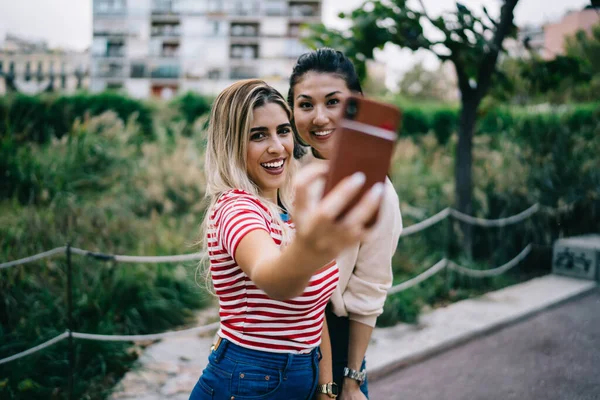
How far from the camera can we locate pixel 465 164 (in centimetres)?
559

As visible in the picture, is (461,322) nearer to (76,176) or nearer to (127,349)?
(127,349)

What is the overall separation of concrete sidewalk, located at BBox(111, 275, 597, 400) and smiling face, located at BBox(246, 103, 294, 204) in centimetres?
227

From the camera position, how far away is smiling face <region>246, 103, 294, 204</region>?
4.73 feet

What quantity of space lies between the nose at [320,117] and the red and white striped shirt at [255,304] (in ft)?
1.86

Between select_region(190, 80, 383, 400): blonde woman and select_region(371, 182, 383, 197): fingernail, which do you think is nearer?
select_region(371, 182, 383, 197): fingernail

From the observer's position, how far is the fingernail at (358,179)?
28.4 inches

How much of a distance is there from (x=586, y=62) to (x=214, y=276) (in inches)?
211

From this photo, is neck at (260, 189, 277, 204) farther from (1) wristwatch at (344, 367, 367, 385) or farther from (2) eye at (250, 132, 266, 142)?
(1) wristwatch at (344, 367, 367, 385)

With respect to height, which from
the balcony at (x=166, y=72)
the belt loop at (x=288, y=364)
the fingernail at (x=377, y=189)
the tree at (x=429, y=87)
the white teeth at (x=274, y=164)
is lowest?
the belt loop at (x=288, y=364)

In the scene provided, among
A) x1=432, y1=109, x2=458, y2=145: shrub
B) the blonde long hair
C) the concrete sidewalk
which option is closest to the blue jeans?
the blonde long hair

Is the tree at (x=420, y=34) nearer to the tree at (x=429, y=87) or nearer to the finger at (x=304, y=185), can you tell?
the finger at (x=304, y=185)

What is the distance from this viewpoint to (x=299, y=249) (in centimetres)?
79

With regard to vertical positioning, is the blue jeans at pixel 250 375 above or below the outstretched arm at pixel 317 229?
below

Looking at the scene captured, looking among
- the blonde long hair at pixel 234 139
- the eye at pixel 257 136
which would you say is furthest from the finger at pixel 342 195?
the eye at pixel 257 136
